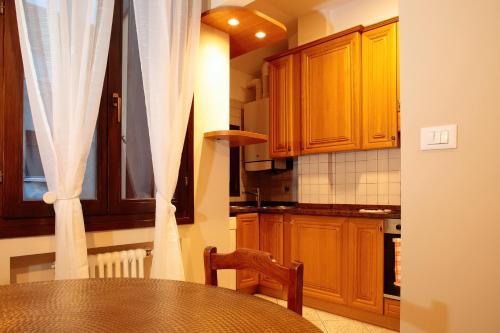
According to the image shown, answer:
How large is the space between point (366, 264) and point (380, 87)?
1486mm

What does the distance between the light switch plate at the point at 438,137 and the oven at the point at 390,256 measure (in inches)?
51.1

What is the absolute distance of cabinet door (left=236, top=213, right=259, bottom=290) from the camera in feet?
11.0

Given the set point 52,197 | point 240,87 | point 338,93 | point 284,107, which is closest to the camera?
point 52,197

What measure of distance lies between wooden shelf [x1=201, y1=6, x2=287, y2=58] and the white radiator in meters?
1.52

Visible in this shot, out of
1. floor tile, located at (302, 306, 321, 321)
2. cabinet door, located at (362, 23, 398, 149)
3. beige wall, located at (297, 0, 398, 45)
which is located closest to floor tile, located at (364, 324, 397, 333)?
floor tile, located at (302, 306, 321, 321)

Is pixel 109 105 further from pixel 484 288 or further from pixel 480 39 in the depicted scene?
pixel 484 288

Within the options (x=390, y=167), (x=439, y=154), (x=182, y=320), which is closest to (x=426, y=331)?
(x=439, y=154)

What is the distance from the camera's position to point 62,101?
1.64 m

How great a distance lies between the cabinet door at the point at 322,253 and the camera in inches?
116

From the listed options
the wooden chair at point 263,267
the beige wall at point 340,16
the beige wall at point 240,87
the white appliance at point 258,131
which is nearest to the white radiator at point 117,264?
the wooden chair at point 263,267

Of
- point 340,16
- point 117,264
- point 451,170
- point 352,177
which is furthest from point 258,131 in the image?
point 451,170

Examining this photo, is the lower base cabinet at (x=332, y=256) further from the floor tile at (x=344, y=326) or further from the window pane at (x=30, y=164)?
the window pane at (x=30, y=164)

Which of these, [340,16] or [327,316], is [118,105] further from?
[340,16]

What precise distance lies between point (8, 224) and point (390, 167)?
284 centimetres
